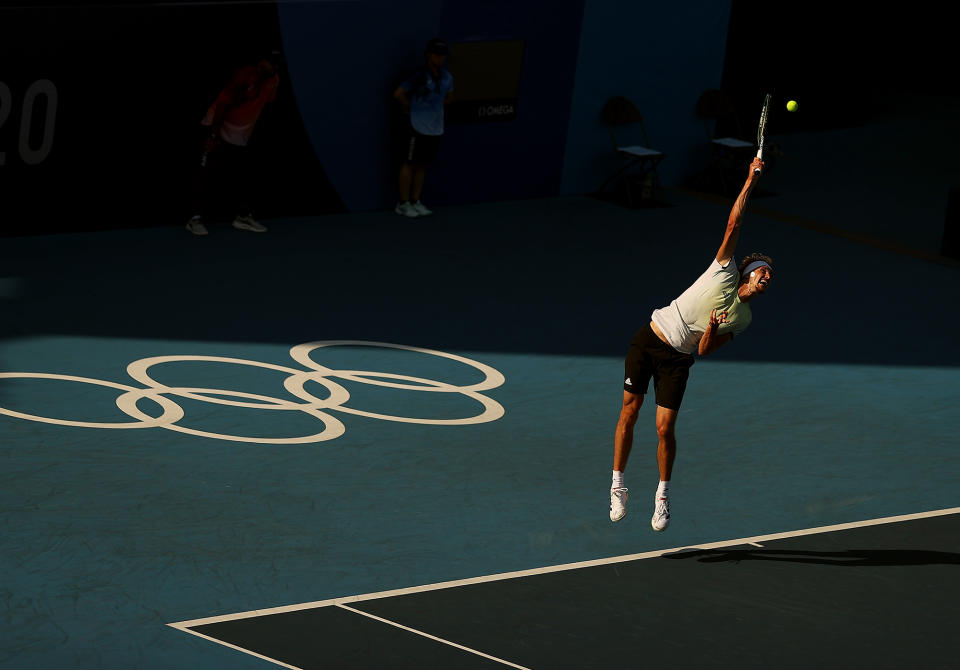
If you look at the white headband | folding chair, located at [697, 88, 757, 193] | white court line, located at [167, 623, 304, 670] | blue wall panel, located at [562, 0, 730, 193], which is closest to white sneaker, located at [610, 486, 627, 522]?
the white headband

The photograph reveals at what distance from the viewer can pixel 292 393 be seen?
39.0 feet

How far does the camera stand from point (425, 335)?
44.7ft

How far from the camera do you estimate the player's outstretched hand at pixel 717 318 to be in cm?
900

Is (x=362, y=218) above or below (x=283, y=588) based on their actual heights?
above

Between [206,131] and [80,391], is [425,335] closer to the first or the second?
[80,391]

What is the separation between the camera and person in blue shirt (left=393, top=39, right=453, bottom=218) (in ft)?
56.2

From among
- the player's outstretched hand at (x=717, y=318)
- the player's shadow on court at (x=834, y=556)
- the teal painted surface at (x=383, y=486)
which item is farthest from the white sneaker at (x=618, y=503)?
the player's outstretched hand at (x=717, y=318)

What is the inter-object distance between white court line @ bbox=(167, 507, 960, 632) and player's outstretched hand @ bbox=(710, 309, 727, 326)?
1.49 m

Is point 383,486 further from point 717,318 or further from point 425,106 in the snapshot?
point 425,106

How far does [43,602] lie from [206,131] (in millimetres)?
9102

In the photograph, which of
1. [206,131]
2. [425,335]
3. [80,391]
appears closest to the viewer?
[80,391]

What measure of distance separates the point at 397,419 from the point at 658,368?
8.85ft

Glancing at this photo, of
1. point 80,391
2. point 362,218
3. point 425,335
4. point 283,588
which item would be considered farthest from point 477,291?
point 283,588

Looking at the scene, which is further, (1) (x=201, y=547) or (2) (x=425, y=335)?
(2) (x=425, y=335)
